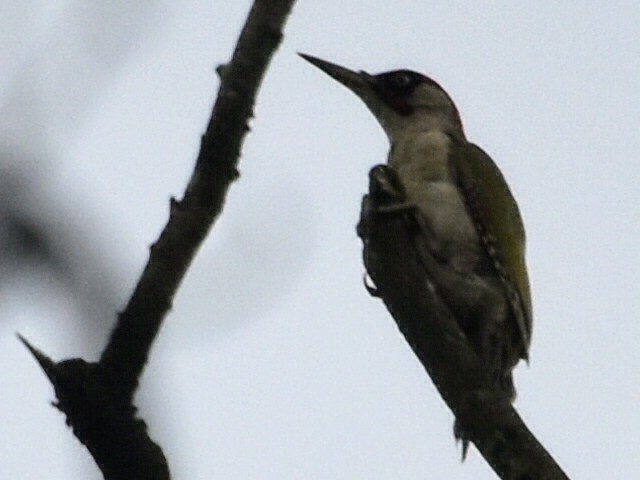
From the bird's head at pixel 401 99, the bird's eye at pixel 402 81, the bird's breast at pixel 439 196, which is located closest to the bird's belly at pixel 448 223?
the bird's breast at pixel 439 196

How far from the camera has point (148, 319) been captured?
188 centimetres

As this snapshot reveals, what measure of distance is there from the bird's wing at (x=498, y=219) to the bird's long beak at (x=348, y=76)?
757 mm

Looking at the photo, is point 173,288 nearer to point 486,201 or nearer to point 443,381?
point 443,381

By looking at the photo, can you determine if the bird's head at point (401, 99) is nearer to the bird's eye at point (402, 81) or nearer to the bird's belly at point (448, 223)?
the bird's eye at point (402, 81)

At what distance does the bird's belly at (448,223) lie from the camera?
5.37 metres

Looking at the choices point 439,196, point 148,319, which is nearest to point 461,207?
point 439,196

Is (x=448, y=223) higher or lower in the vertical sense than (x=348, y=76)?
lower

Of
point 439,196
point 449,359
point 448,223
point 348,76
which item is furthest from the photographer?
point 348,76

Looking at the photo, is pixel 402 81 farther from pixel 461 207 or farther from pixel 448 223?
pixel 448 223

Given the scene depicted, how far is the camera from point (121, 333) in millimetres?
1861

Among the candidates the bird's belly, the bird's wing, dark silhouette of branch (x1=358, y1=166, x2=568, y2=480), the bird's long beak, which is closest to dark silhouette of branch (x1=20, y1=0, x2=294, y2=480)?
dark silhouette of branch (x1=358, y1=166, x2=568, y2=480)

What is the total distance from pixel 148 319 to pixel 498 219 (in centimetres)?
427

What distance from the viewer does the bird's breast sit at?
5.39 metres

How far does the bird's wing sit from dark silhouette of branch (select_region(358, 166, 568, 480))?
2.47 meters
